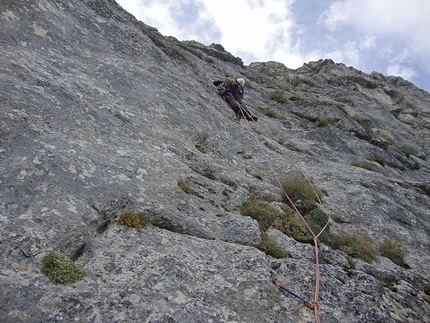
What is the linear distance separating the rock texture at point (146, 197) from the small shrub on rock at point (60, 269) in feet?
0.48

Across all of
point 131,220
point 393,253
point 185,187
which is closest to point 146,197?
point 131,220

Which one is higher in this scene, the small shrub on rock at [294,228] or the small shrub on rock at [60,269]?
the small shrub on rock at [294,228]

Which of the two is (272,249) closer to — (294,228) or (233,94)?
(294,228)

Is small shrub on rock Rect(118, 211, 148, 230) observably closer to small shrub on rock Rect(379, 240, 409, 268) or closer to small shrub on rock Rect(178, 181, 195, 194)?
small shrub on rock Rect(178, 181, 195, 194)

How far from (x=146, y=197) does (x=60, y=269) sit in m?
2.62

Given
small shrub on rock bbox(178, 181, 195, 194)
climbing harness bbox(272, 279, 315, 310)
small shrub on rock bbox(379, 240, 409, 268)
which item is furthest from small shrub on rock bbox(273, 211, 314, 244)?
small shrub on rock bbox(379, 240, 409, 268)

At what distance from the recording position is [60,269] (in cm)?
461

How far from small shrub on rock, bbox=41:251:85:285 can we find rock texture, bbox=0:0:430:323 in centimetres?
15

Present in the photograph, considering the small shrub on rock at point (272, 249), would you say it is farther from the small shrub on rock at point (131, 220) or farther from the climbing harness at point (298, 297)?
the small shrub on rock at point (131, 220)

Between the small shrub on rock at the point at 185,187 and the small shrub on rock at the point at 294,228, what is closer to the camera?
the small shrub on rock at the point at 185,187

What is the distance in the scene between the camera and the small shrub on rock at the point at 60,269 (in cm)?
450

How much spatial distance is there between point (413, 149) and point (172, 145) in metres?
25.8

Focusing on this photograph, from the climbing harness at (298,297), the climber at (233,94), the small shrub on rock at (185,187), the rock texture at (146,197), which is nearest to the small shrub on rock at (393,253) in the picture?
the rock texture at (146,197)

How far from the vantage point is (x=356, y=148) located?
19828 mm
